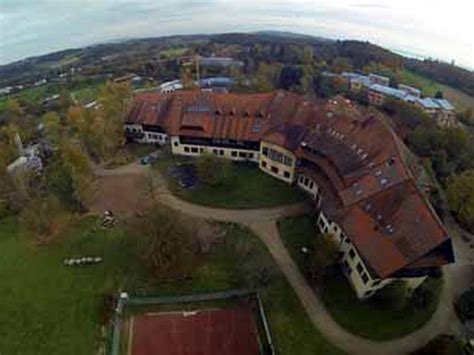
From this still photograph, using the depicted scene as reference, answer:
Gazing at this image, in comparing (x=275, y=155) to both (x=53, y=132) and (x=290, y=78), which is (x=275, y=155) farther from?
(x=290, y=78)

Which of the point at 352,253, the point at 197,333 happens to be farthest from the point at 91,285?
the point at 352,253

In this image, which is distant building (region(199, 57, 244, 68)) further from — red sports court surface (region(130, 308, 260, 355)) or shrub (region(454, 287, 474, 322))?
shrub (region(454, 287, 474, 322))

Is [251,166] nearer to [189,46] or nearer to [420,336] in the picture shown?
[420,336]

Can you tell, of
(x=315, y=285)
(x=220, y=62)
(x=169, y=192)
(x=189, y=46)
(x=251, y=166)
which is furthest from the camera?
(x=189, y=46)

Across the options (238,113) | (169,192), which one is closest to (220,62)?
(238,113)

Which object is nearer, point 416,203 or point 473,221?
point 416,203

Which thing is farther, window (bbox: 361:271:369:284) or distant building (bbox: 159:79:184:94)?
distant building (bbox: 159:79:184:94)

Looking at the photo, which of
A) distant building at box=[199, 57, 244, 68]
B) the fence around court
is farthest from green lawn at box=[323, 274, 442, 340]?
distant building at box=[199, 57, 244, 68]
